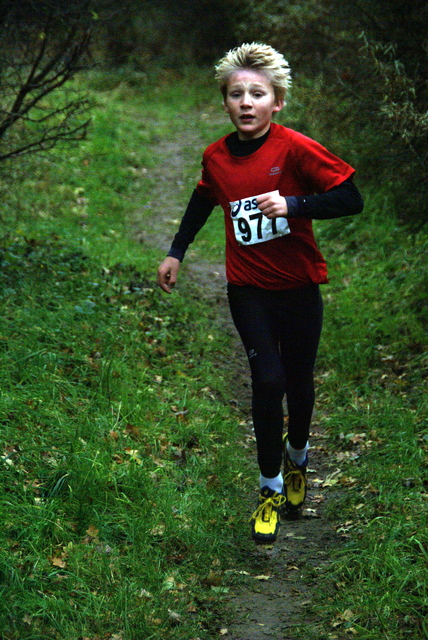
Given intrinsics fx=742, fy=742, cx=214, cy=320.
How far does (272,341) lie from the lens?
3.61m

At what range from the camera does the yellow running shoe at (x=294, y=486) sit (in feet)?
13.4

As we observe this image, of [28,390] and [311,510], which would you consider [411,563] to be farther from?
[28,390]

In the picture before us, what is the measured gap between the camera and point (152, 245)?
9203mm

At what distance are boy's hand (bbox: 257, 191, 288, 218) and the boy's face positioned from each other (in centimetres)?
41

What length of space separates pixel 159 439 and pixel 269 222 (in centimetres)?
174

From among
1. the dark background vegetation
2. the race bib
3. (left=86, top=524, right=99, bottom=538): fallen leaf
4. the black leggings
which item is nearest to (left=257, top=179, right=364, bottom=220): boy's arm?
the race bib

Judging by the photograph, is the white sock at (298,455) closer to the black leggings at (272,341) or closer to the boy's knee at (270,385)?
the black leggings at (272,341)

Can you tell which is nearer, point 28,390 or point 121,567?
point 121,567

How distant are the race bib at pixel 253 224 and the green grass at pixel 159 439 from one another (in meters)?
1.36

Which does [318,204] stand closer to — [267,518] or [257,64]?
[257,64]

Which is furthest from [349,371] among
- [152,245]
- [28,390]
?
[152,245]

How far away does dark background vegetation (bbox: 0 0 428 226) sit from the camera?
612 centimetres

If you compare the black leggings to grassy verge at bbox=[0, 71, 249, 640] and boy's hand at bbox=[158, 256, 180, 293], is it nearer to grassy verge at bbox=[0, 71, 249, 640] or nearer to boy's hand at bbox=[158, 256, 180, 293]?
boy's hand at bbox=[158, 256, 180, 293]

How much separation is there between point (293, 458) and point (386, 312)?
2958 millimetres
